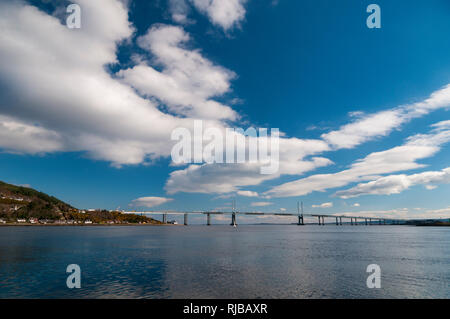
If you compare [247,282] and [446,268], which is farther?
[446,268]

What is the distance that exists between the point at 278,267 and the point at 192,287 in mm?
19638

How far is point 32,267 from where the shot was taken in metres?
45.6
